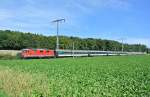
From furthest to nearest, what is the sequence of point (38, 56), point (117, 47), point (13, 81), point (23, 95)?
point (117, 47)
point (38, 56)
point (13, 81)
point (23, 95)

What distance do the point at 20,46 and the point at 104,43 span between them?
220 ft

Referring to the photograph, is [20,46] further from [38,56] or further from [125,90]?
[125,90]

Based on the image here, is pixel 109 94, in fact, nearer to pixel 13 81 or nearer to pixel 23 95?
pixel 23 95

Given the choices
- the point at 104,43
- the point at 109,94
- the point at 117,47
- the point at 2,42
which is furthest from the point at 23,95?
the point at 117,47

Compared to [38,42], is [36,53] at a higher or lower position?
lower

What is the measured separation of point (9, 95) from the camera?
43.0ft

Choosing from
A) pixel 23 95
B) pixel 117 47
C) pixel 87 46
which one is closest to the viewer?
pixel 23 95

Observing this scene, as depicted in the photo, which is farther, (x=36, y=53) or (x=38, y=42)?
(x=38, y=42)

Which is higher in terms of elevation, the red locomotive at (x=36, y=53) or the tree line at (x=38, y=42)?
the tree line at (x=38, y=42)

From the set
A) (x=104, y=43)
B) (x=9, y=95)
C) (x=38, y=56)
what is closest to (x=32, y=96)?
(x=9, y=95)

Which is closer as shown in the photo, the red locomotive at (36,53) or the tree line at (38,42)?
the red locomotive at (36,53)

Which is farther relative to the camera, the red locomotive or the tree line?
the tree line

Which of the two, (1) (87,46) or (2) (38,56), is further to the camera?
(1) (87,46)

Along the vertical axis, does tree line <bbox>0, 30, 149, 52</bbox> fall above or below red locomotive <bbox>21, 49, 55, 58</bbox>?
above
